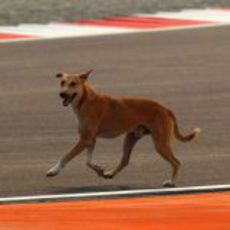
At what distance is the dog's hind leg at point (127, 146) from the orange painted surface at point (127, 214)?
1.08 meters

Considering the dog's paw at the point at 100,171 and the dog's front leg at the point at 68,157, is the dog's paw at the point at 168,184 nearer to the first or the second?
the dog's paw at the point at 100,171

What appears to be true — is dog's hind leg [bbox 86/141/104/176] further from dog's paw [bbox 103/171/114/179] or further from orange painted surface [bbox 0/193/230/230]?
orange painted surface [bbox 0/193/230/230]

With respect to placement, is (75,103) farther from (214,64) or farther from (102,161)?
(214,64)

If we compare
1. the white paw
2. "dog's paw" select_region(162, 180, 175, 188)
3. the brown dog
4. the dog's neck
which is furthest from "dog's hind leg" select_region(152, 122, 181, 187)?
the white paw

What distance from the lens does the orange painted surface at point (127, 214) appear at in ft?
28.6

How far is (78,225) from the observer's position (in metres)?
8.74

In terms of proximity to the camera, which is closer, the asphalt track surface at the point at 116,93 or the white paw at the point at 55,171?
the white paw at the point at 55,171

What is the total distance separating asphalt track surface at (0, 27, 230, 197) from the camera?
37.1 feet

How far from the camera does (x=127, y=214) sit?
9234mm

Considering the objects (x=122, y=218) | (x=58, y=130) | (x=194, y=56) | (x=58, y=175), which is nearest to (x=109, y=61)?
(x=194, y=56)

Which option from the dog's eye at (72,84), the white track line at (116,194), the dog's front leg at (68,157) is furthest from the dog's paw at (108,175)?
the dog's eye at (72,84)

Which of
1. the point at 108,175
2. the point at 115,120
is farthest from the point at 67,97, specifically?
the point at 108,175

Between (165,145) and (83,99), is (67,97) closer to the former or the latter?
(83,99)

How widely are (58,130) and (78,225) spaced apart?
18.1 ft
